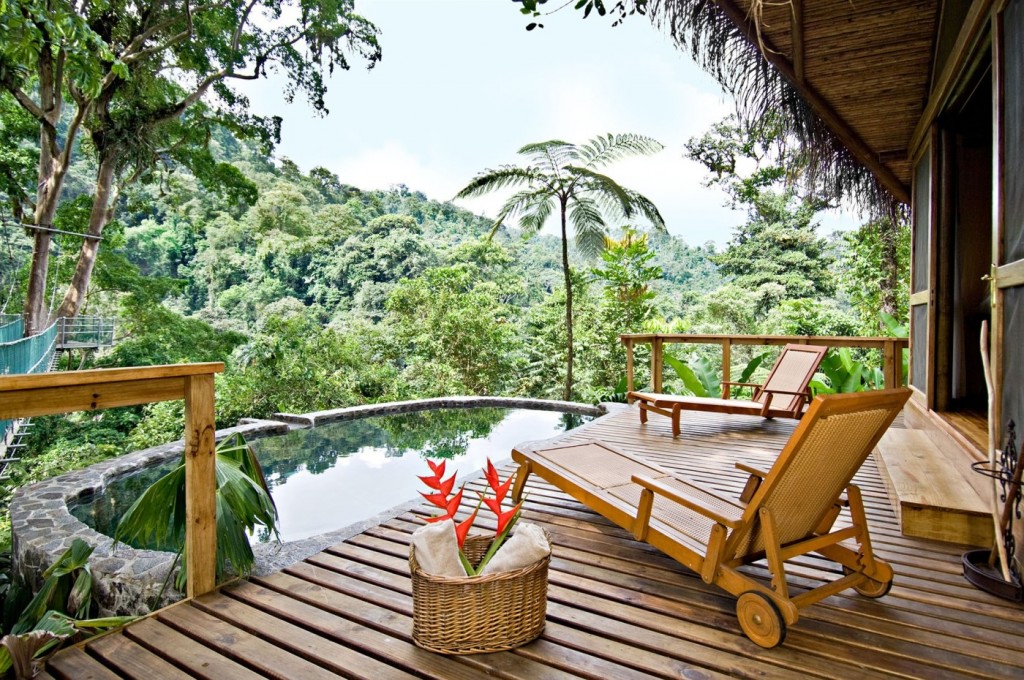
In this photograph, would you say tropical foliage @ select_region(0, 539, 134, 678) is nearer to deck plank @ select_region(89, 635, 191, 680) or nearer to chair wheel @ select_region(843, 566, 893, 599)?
deck plank @ select_region(89, 635, 191, 680)

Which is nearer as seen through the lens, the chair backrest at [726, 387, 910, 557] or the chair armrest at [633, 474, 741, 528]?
the chair backrest at [726, 387, 910, 557]

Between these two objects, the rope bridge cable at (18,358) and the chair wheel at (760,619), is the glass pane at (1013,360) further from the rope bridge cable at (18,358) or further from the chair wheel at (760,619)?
the rope bridge cable at (18,358)

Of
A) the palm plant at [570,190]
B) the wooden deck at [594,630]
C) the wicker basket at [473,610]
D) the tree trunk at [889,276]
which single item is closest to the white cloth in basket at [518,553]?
the wicker basket at [473,610]

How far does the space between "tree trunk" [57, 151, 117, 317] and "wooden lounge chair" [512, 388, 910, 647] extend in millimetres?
13930

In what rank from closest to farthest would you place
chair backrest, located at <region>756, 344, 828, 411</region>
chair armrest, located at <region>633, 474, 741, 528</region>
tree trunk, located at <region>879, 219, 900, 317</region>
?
chair armrest, located at <region>633, 474, 741, 528</region>, chair backrest, located at <region>756, 344, 828, 411</region>, tree trunk, located at <region>879, 219, 900, 317</region>

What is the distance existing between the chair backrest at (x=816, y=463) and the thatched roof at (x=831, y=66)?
2257mm

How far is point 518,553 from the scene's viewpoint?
73.5 inches

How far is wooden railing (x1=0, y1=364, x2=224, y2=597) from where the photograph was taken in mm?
1977

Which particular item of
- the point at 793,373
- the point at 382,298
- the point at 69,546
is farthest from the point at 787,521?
the point at 382,298

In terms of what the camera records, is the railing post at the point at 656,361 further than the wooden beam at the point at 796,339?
Yes

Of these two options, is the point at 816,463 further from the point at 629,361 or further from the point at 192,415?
the point at 629,361

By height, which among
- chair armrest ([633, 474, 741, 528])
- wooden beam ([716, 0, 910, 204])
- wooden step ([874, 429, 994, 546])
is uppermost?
wooden beam ([716, 0, 910, 204])

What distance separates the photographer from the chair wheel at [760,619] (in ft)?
5.93

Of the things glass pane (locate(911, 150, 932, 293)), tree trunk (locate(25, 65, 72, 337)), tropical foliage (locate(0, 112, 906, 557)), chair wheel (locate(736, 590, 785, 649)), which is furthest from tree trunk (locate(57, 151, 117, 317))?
chair wheel (locate(736, 590, 785, 649))
